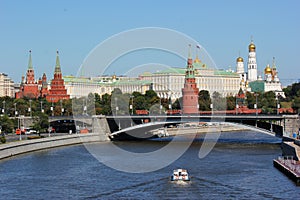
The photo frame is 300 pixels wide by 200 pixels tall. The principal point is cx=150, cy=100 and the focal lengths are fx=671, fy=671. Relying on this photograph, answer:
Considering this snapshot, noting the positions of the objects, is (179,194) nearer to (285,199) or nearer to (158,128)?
(285,199)

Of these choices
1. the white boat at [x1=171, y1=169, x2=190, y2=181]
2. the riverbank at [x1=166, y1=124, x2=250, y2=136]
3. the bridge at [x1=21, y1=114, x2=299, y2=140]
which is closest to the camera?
the white boat at [x1=171, y1=169, x2=190, y2=181]

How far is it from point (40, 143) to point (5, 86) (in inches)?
4091

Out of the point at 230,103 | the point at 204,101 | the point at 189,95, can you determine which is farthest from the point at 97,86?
the point at 189,95

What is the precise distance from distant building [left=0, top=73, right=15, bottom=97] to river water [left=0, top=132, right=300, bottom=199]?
10512cm

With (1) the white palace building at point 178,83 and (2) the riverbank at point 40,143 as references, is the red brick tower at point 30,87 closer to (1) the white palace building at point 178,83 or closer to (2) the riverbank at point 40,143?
(1) the white palace building at point 178,83

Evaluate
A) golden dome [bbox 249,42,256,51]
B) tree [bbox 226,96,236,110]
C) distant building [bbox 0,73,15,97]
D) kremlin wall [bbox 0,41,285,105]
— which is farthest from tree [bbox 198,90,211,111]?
distant building [bbox 0,73,15,97]

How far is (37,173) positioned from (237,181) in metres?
11.6

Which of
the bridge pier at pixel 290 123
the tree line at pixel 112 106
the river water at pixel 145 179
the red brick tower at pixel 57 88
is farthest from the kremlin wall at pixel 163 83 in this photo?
the river water at pixel 145 179

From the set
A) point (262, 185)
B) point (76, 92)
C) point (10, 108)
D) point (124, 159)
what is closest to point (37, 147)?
point (124, 159)

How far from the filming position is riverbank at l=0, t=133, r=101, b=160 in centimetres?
4638

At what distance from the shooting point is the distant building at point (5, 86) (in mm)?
151750

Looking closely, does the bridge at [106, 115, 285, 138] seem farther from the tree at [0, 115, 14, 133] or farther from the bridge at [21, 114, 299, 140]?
the tree at [0, 115, 14, 133]

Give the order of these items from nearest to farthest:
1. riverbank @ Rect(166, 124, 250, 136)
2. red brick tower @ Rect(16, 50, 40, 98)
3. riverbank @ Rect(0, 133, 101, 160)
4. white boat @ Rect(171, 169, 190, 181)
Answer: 1. white boat @ Rect(171, 169, 190, 181)
2. riverbank @ Rect(0, 133, 101, 160)
3. riverbank @ Rect(166, 124, 250, 136)
4. red brick tower @ Rect(16, 50, 40, 98)

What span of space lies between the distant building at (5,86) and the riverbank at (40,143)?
93.6 m
